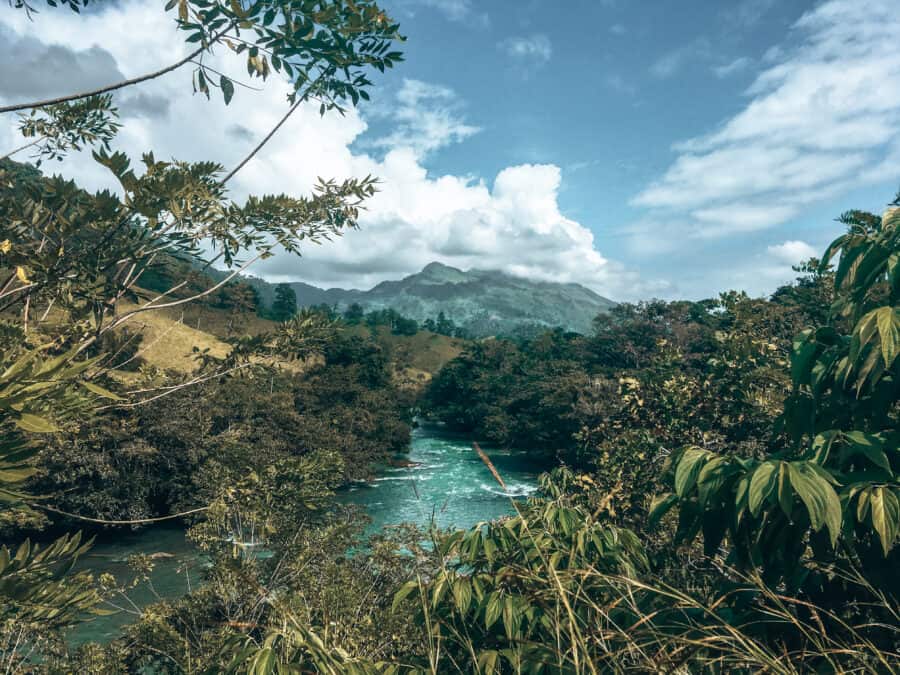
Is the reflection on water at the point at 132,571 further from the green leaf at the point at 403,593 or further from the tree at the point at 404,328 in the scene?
the tree at the point at 404,328

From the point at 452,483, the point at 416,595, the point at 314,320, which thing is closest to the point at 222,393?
the point at 452,483

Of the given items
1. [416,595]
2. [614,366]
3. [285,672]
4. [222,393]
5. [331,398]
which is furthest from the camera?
[614,366]

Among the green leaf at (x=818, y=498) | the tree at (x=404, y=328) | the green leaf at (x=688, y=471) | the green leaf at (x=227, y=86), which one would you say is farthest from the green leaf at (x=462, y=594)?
the tree at (x=404, y=328)

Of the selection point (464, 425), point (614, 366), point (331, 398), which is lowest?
point (464, 425)

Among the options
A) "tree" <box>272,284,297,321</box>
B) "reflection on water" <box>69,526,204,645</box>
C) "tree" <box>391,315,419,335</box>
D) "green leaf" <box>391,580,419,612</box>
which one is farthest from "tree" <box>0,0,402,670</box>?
"tree" <box>391,315,419,335</box>

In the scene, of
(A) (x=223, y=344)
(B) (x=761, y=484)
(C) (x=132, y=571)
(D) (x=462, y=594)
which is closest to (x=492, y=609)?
(D) (x=462, y=594)

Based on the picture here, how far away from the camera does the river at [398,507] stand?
1427cm

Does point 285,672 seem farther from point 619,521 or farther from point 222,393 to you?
point 222,393

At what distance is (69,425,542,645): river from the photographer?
46.8 ft

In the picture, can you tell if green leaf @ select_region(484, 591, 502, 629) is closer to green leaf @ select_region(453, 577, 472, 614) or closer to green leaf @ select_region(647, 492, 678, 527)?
green leaf @ select_region(453, 577, 472, 614)

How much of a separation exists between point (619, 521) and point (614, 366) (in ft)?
115

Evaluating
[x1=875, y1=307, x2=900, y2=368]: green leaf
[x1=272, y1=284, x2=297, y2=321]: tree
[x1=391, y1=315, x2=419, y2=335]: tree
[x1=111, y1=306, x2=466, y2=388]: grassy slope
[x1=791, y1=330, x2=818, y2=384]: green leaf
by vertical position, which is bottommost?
[x1=111, y1=306, x2=466, y2=388]: grassy slope

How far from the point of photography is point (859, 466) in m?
1.92

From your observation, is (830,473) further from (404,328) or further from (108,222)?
(404,328)
